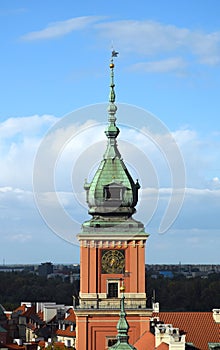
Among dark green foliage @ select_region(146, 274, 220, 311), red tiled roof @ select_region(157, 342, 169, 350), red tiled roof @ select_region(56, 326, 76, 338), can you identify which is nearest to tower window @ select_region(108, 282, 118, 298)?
red tiled roof @ select_region(157, 342, 169, 350)

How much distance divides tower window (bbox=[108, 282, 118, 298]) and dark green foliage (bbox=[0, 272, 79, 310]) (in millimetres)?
97516

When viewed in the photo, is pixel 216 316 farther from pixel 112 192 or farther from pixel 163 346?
pixel 163 346

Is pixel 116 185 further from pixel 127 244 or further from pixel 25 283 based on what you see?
pixel 25 283

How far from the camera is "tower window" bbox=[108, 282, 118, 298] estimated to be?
63.1 metres

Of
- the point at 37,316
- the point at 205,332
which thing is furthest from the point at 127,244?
the point at 37,316

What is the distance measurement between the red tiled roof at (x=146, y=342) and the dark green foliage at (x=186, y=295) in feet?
257

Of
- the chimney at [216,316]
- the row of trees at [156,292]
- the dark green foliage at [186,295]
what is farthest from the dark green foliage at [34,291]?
the chimney at [216,316]

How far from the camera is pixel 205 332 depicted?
212ft

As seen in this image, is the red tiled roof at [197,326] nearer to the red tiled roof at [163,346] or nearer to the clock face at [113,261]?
the clock face at [113,261]

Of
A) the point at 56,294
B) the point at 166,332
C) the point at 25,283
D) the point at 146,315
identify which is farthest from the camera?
the point at 25,283

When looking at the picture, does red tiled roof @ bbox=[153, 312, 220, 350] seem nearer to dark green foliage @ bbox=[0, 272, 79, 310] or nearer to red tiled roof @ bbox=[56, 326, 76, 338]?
red tiled roof @ bbox=[56, 326, 76, 338]

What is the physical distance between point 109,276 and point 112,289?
2.44ft

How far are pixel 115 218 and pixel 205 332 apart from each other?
8220mm

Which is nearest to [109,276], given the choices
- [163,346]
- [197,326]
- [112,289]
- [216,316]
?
[112,289]
